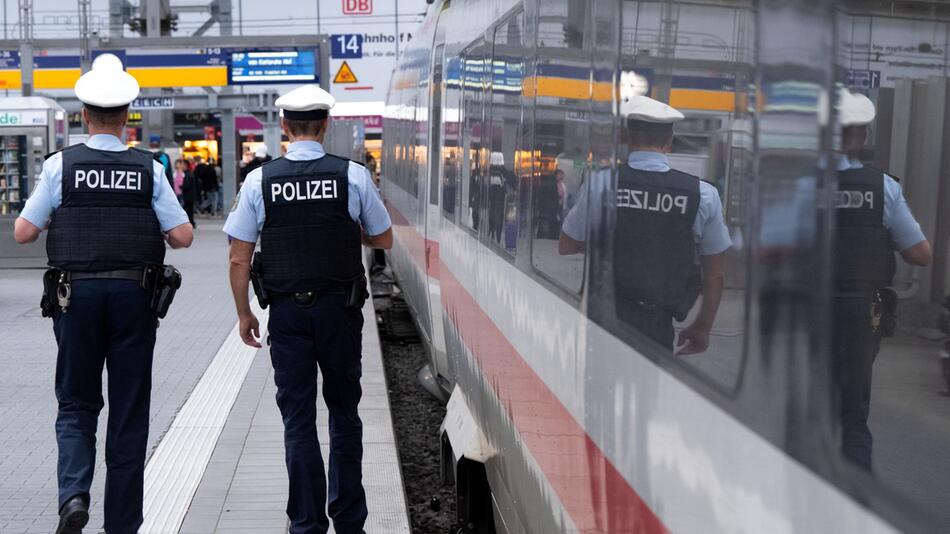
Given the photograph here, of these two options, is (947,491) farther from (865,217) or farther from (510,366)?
(510,366)

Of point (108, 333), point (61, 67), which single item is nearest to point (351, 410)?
point (108, 333)

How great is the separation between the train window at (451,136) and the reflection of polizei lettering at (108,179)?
1.96 m

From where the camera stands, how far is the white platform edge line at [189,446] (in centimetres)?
606

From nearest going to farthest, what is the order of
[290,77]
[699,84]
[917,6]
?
1. [917,6]
2. [699,84]
3. [290,77]

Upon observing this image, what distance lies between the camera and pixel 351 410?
551 cm

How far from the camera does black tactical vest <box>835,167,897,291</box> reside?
159 centimetres

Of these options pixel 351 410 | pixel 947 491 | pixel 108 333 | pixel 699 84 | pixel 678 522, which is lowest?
pixel 351 410

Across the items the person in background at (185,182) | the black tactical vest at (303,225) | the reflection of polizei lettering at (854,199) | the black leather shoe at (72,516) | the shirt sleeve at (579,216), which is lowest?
the person in background at (185,182)

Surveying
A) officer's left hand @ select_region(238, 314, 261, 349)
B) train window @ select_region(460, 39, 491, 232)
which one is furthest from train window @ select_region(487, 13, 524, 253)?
officer's left hand @ select_region(238, 314, 261, 349)

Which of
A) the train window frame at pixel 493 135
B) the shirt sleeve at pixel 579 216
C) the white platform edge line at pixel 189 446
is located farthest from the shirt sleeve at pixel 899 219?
the white platform edge line at pixel 189 446

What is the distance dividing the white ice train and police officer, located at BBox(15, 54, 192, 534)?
1.38 metres

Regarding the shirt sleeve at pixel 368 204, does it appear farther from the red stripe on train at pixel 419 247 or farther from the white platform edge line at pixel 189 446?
the red stripe on train at pixel 419 247

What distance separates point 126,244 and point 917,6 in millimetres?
4077

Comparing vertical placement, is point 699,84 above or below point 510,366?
above
